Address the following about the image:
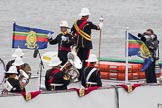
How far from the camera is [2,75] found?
13.5 m

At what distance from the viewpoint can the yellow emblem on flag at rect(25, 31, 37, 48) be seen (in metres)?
15.7

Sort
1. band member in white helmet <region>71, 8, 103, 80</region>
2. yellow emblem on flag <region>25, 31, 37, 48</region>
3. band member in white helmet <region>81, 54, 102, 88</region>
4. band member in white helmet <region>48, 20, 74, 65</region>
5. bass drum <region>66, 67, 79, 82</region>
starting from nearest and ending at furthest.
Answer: band member in white helmet <region>81, 54, 102, 88</region> → bass drum <region>66, 67, 79, 82</region> → yellow emblem on flag <region>25, 31, 37, 48</region> → band member in white helmet <region>48, 20, 74, 65</region> → band member in white helmet <region>71, 8, 103, 80</region>

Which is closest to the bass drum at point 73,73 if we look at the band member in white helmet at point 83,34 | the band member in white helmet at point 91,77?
the band member in white helmet at point 83,34

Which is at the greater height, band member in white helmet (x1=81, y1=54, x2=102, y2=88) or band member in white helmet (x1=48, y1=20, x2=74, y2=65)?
band member in white helmet (x1=48, y1=20, x2=74, y2=65)

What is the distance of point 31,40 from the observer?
15.8 meters

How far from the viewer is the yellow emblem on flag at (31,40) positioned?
1575 cm

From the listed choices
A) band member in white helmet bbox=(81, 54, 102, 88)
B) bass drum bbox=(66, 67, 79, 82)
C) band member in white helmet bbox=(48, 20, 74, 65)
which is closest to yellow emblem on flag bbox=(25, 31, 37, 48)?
band member in white helmet bbox=(48, 20, 74, 65)

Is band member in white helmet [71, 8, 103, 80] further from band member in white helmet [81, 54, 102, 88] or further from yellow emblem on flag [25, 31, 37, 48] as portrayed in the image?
band member in white helmet [81, 54, 102, 88]

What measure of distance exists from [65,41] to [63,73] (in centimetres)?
242

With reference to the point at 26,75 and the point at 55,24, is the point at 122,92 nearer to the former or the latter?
the point at 26,75

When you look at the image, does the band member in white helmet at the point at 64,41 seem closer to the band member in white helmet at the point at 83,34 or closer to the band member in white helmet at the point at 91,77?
the band member in white helmet at the point at 83,34

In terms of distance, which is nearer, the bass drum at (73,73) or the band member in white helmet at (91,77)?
the band member in white helmet at (91,77)

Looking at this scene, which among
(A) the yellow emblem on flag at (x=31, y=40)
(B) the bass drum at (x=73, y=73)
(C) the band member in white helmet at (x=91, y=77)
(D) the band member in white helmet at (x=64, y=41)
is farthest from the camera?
(D) the band member in white helmet at (x=64, y=41)

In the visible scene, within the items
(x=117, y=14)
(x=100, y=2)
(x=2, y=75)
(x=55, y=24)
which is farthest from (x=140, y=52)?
(x=100, y=2)
